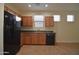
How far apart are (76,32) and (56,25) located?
3.83 feet

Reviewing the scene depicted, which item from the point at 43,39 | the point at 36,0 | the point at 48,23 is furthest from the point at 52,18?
the point at 36,0

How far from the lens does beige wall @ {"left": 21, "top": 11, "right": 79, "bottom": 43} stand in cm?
830

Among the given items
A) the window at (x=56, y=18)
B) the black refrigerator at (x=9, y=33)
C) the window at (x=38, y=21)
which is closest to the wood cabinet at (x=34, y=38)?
the window at (x=38, y=21)

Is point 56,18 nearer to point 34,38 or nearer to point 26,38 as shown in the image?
point 34,38

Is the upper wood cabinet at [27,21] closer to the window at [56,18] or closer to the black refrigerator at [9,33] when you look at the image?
the window at [56,18]

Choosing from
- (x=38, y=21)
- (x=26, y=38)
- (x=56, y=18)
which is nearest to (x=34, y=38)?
(x=26, y=38)

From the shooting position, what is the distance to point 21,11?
8.16 meters

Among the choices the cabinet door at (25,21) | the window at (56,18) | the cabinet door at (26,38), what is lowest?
the cabinet door at (26,38)

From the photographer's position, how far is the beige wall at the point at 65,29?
8.30 meters

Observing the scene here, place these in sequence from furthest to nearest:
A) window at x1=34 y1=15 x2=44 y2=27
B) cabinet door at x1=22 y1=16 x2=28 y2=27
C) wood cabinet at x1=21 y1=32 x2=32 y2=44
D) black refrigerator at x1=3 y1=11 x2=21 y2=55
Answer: window at x1=34 y1=15 x2=44 y2=27, cabinet door at x1=22 y1=16 x2=28 y2=27, wood cabinet at x1=21 y1=32 x2=32 y2=44, black refrigerator at x1=3 y1=11 x2=21 y2=55

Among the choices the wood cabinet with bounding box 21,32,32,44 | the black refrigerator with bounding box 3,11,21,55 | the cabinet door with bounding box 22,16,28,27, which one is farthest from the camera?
the cabinet door with bounding box 22,16,28,27

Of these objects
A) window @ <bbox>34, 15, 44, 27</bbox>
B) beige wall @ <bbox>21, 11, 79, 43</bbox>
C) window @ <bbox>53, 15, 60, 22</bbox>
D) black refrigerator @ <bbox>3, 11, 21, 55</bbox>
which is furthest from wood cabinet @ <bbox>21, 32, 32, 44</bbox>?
black refrigerator @ <bbox>3, 11, 21, 55</bbox>

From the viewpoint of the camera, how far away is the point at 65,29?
8.49 metres

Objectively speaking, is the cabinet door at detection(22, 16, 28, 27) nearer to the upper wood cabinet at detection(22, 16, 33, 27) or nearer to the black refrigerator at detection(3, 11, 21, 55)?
the upper wood cabinet at detection(22, 16, 33, 27)
